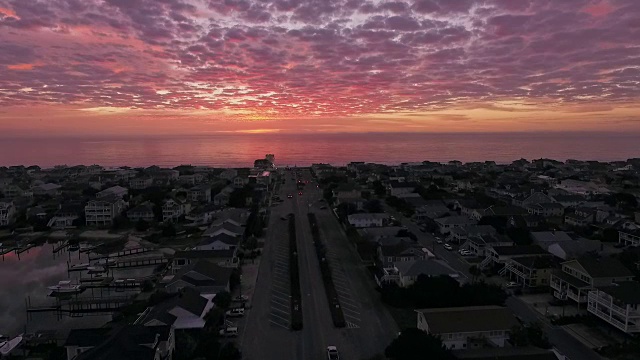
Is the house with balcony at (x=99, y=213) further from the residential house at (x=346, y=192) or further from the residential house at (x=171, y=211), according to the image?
the residential house at (x=346, y=192)

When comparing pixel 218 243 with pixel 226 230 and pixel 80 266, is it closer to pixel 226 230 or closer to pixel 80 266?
pixel 226 230

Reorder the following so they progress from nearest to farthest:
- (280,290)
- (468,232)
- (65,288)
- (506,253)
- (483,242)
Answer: (280,290)
(65,288)
(506,253)
(483,242)
(468,232)

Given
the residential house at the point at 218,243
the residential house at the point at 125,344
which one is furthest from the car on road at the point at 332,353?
the residential house at the point at 218,243

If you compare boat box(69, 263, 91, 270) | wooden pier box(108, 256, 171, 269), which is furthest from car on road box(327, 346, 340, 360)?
boat box(69, 263, 91, 270)

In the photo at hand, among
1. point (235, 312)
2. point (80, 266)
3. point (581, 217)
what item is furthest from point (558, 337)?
point (80, 266)

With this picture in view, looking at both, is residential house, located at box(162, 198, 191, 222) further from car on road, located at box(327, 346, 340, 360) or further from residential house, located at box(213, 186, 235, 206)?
car on road, located at box(327, 346, 340, 360)
